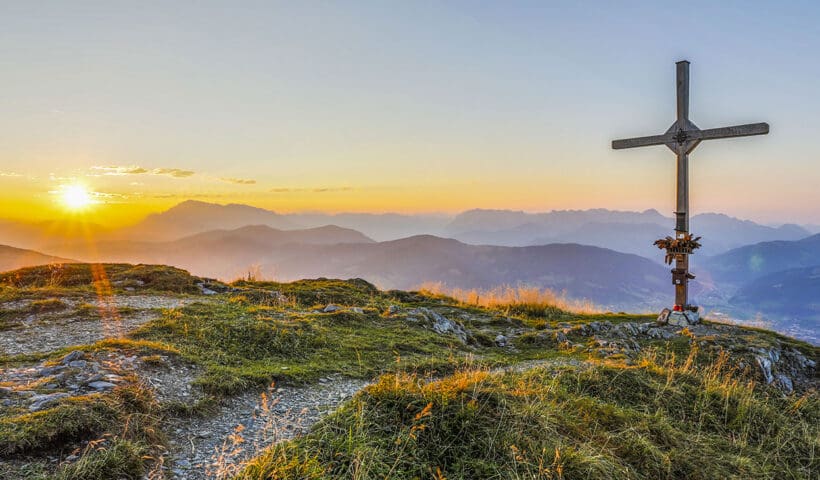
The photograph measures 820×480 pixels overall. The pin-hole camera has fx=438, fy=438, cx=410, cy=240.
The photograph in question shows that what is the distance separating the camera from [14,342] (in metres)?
8.08

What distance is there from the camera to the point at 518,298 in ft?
61.2

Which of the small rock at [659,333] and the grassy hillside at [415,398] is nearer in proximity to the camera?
the grassy hillside at [415,398]

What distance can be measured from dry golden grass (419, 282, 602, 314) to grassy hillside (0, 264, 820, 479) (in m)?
5.11

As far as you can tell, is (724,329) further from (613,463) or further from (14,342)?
(14,342)

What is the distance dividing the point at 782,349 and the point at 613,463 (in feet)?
36.5

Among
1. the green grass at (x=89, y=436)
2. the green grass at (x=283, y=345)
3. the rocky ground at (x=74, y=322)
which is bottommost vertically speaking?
the green grass at (x=283, y=345)

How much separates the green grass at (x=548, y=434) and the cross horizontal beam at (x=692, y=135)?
379 inches

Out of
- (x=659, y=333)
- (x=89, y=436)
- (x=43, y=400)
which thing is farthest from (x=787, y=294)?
(x=43, y=400)

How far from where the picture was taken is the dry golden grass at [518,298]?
715 inches

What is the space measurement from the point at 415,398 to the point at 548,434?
1624 millimetres

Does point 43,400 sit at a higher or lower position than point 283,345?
higher

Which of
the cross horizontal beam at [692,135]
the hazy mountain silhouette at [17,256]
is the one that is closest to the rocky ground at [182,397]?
the cross horizontal beam at [692,135]

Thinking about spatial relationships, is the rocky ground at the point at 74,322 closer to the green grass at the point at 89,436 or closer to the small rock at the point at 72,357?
the small rock at the point at 72,357

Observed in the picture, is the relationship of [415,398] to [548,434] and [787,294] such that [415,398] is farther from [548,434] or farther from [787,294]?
[787,294]
